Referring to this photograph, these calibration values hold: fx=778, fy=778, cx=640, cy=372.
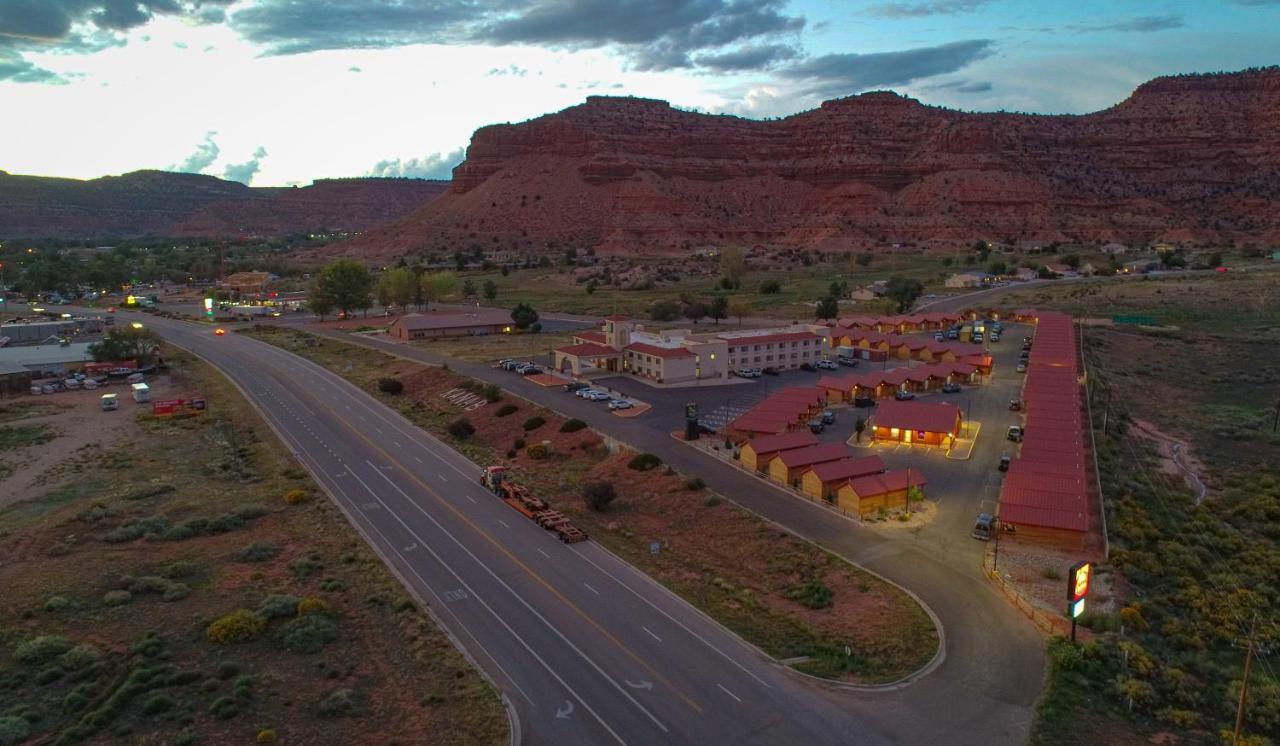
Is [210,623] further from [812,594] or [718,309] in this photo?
[718,309]

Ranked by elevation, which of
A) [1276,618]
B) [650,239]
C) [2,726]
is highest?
[650,239]

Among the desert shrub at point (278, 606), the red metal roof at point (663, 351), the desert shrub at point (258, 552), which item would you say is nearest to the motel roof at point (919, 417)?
the red metal roof at point (663, 351)

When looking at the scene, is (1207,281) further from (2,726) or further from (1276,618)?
(2,726)

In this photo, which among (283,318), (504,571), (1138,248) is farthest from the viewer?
(1138,248)

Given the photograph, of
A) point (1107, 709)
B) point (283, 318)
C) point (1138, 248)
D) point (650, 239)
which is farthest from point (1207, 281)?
point (283, 318)

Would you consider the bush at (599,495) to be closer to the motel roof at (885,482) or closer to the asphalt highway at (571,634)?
the asphalt highway at (571,634)
